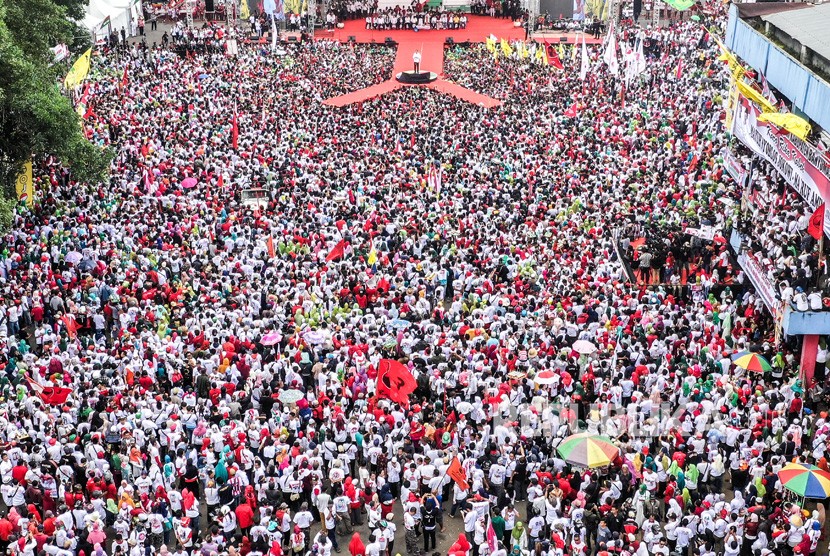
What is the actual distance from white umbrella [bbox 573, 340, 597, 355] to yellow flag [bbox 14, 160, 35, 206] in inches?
555

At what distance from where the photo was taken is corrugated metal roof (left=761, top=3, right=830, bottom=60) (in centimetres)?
2800

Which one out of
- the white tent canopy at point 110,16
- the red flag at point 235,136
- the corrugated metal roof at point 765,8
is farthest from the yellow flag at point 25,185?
the corrugated metal roof at point 765,8

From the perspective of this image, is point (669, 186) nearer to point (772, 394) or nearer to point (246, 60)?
point (772, 394)

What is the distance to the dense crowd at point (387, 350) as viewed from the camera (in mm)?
18672

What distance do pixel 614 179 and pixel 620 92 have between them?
9049 mm

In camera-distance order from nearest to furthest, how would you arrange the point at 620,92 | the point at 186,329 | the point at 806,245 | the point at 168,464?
the point at 168,464, the point at 186,329, the point at 806,245, the point at 620,92

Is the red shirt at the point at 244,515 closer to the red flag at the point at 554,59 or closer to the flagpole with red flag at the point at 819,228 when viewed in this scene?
the flagpole with red flag at the point at 819,228

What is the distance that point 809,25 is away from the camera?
29938mm

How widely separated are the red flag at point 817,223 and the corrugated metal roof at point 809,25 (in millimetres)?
3868

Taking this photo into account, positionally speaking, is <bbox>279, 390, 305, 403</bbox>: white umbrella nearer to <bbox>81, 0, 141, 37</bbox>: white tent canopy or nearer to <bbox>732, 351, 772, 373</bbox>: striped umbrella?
<bbox>732, 351, 772, 373</bbox>: striped umbrella

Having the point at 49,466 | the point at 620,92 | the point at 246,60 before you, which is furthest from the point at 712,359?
the point at 246,60

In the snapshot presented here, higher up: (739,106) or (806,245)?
(739,106)

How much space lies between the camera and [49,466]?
19.5 metres

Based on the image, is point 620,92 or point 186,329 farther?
point 620,92
